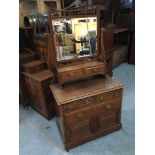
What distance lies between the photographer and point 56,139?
6.69 feet

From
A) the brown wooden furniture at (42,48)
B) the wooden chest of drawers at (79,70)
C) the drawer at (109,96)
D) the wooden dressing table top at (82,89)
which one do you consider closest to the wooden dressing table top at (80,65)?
the wooden chest of drawers at (79,70)

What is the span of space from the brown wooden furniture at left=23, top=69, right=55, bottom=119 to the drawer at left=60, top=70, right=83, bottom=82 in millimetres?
519

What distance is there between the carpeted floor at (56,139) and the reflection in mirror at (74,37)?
100cm

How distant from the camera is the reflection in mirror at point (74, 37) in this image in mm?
1737

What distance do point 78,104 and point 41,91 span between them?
29.3 inches

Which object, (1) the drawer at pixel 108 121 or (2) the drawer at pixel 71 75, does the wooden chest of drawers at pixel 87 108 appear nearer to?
(1) the drawer at pixel 108 121

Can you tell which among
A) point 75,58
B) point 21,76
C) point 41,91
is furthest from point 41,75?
point 75,58

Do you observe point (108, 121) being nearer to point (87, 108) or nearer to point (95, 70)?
point (87, 108)

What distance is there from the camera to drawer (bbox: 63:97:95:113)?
1669mm

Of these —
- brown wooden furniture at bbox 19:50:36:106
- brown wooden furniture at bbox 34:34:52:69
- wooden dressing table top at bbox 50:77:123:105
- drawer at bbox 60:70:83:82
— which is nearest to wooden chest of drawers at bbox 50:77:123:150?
wooden dressing table top at bbox 50:77:123:105
